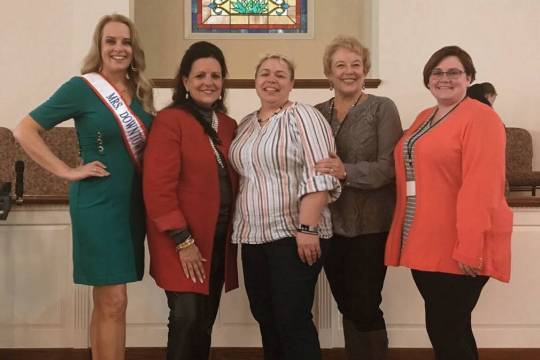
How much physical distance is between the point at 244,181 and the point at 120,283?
0.52 meters

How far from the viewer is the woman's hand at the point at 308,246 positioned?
1.69 metres

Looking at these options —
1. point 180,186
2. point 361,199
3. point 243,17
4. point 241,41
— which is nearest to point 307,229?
point 361,199

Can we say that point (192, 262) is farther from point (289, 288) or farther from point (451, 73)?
point (451, 73)

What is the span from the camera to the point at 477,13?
15.1ft

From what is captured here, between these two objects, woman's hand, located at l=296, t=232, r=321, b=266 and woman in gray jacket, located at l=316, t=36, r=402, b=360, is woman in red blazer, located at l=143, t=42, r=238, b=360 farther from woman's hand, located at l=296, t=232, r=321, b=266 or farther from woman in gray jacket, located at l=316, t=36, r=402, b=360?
woman in gray jacket, located at l=316, t=36, r=402, b=360

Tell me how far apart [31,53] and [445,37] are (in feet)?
11.6

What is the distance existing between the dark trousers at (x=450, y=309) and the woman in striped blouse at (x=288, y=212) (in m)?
0.36

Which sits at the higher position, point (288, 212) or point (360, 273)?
point (288, 212)

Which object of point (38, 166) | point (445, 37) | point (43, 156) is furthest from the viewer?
point (445, 37)

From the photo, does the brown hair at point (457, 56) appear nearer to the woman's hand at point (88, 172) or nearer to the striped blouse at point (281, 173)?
the striped blouse at point (281, 173)

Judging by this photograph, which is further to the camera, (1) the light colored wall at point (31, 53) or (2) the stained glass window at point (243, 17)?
(2) the stained glass window at point (243, 17)

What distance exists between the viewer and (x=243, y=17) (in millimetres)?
5566

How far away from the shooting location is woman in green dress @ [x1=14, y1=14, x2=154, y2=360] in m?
1.77

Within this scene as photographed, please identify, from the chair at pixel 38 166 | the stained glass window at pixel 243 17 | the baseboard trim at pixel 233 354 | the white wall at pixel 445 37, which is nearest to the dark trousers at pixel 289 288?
the baseboard trim at pixel 233 354
